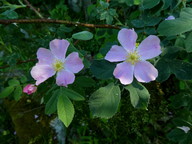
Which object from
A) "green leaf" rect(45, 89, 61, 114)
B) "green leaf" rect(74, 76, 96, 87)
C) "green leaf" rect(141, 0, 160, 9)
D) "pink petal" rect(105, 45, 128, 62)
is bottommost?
"green leaf" rect(74, 76, 96, 87)

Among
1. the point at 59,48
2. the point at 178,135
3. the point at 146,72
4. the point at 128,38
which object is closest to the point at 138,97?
the point at 146,72

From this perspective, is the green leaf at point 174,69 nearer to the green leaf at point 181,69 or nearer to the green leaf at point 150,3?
the green leaf at point 181,69

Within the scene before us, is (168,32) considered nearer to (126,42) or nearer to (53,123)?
(126,42)

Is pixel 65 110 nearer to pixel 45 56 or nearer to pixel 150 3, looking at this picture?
pixel 45 56

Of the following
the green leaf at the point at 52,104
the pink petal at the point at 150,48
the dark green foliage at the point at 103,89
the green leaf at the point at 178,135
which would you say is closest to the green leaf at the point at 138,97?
the dark green foliage at the point at 103,89

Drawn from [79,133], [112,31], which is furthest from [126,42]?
[79,133]

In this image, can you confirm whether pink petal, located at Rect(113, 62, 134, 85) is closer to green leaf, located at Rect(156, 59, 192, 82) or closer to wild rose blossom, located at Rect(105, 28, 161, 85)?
wild rose blossom, located at Rect(105, 28, 161, 85)

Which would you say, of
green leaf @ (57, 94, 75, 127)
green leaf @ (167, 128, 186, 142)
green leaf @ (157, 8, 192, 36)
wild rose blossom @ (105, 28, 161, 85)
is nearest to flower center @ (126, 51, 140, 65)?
wild rose blossom @ (105, 28, 161, 85)
